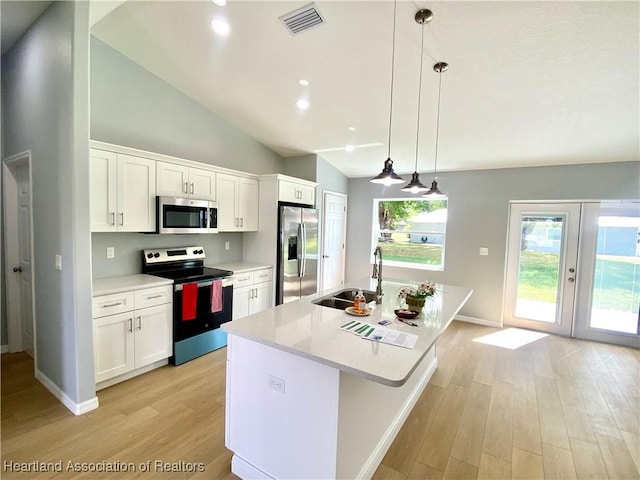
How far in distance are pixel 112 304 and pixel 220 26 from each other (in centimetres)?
256

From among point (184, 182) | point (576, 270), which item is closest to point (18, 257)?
point (184, 182)

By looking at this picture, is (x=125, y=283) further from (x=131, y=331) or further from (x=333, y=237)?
(x=333, y=237)

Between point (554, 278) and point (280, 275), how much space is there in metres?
4.03

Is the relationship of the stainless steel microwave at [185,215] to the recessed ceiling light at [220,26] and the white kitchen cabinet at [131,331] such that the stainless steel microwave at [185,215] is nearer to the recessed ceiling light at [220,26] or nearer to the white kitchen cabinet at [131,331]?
the white kitchen cabinet at [131,331]

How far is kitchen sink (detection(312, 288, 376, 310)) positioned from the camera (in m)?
2.56

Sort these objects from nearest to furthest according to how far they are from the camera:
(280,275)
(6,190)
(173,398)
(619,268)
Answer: (173,398) → (6,190) → (619,268) → (280,275)

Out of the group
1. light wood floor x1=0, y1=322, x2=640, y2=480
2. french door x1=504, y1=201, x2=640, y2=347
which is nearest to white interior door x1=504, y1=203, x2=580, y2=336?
french door x1=504, y1=201, x2=640, y2=347

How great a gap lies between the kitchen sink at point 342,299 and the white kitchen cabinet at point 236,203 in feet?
6.42

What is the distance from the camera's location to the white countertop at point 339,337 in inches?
53.2

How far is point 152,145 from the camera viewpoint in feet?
11.3

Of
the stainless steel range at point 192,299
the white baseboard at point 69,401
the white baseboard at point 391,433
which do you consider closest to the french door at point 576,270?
the white baseboard at point 391,433

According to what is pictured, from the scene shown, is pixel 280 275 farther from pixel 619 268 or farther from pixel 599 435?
pixel 619 268

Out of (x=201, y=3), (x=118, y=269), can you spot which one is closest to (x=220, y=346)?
(x=118, y=269)

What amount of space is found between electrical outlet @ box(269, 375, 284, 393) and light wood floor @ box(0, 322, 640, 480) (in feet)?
2.33
